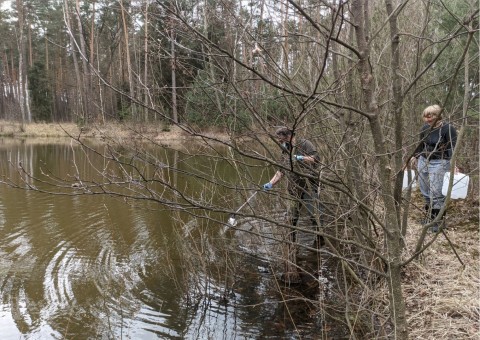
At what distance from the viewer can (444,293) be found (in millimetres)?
3561

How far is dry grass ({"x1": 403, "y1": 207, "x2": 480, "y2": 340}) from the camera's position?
10.2 ft

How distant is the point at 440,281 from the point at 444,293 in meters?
0.29

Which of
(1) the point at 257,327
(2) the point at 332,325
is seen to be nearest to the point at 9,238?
(1) the point at 257,327

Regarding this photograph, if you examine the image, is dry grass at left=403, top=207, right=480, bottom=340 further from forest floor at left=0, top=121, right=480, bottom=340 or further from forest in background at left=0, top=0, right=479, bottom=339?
forest in background at left=0, top=0, right=479, bottom=339

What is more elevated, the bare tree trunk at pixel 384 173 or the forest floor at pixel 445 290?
the bare tree trunk at pixel 384 173

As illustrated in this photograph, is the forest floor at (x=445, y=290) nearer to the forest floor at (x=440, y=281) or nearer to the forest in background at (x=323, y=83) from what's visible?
the forest floor at (x=440, y=281)

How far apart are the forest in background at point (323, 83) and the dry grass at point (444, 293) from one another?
0.26 meters

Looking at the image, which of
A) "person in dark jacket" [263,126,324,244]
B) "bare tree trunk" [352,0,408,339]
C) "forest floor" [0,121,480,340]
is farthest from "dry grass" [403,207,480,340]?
"person in dark jacket" [263,126,324,244]

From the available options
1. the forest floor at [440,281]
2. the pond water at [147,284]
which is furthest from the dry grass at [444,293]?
the pond water at [147,284]

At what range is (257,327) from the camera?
3844mm

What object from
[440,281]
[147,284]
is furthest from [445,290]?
[147,284]

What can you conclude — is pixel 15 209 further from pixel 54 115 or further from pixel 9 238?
pixel 54 115

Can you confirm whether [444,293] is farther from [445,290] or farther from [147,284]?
[147,284]

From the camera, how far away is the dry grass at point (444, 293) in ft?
10.2
